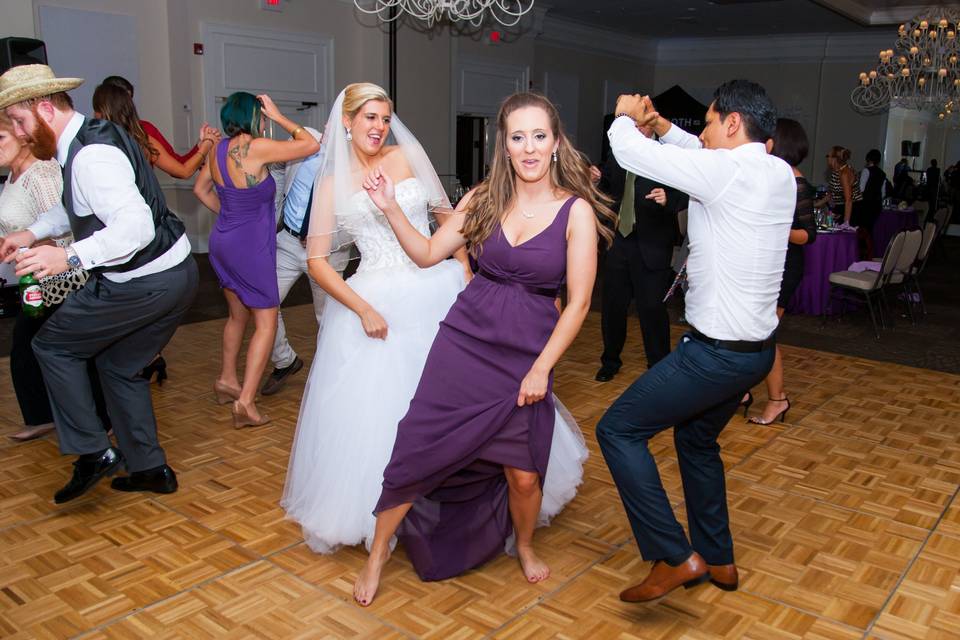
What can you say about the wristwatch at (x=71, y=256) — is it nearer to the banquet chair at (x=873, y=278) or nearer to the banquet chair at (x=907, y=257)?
the banquet chair at (x=873, y=278)

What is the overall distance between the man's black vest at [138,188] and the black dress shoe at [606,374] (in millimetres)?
2645

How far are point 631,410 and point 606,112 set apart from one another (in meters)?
14.9

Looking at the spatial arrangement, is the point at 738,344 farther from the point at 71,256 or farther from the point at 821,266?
the point at 821,266

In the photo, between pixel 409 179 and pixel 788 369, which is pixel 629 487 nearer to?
pixel 409 179

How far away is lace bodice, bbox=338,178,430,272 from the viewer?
2947 mm

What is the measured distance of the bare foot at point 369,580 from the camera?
2426mm

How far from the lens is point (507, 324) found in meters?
2.34

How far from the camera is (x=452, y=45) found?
39.0ft

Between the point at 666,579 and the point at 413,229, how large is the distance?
1.24 meters

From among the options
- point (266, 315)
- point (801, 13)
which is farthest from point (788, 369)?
point (801, 13)

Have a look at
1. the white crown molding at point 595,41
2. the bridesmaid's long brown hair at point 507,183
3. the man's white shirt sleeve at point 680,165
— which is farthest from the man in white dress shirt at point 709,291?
the white crown molding at point 595,41

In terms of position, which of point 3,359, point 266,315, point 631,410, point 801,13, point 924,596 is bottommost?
point 3,359

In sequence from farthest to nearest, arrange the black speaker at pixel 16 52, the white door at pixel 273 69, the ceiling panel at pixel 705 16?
the ceiling panel at pixel 705 16 < the white door at pixel 273 69 < the black speaker at pixel 16 52

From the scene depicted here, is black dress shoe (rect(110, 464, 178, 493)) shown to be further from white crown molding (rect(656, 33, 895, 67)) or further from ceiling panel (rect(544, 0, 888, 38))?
white crown molding (rect(656, 33, 895, 67))
